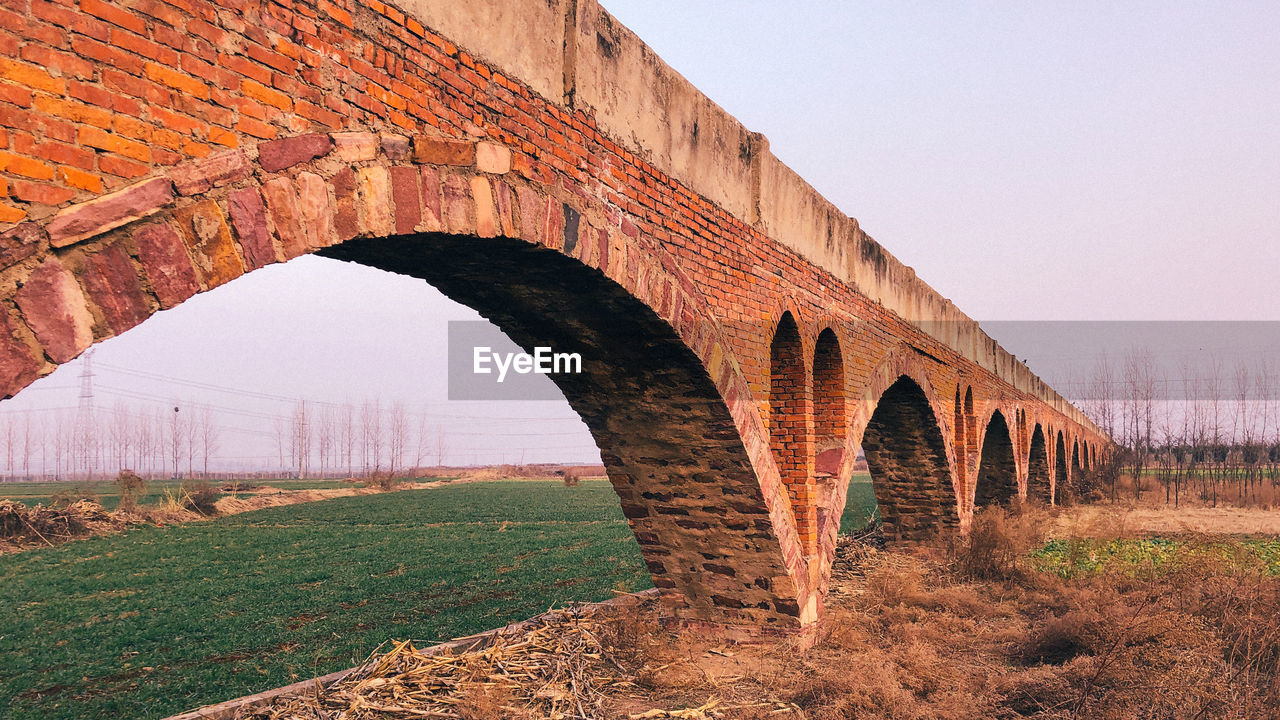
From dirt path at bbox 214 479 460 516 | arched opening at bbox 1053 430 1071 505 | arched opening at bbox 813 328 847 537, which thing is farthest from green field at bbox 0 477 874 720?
arched opening at bbox 1053 430 1071 505

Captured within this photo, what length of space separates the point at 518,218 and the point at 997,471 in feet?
68.7

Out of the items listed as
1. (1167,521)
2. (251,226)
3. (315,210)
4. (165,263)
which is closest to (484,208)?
(315,210)

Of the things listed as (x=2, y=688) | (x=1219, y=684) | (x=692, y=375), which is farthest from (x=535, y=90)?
(x=2, y=688)

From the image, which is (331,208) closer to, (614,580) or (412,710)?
(412,710)

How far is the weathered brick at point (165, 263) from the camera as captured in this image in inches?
102

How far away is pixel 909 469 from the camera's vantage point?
14422mm

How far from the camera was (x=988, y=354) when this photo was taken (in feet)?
60.6

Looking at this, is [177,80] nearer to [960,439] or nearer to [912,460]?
[912,460]

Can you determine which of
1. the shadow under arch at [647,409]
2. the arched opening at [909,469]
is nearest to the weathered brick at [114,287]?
the shadow under arch at [647,409]

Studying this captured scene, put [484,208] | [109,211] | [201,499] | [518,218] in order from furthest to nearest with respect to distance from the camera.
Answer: [201,499] → [518,218] → [484,208] → [109,211]

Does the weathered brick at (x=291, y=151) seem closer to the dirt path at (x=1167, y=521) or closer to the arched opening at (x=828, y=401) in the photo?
the arched opening at (x=828, y=401)

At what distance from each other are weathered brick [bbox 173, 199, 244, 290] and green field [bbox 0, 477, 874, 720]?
6.02 metres

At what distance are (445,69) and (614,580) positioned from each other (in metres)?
10.3

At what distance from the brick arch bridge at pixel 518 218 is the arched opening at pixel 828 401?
0.03 metres
